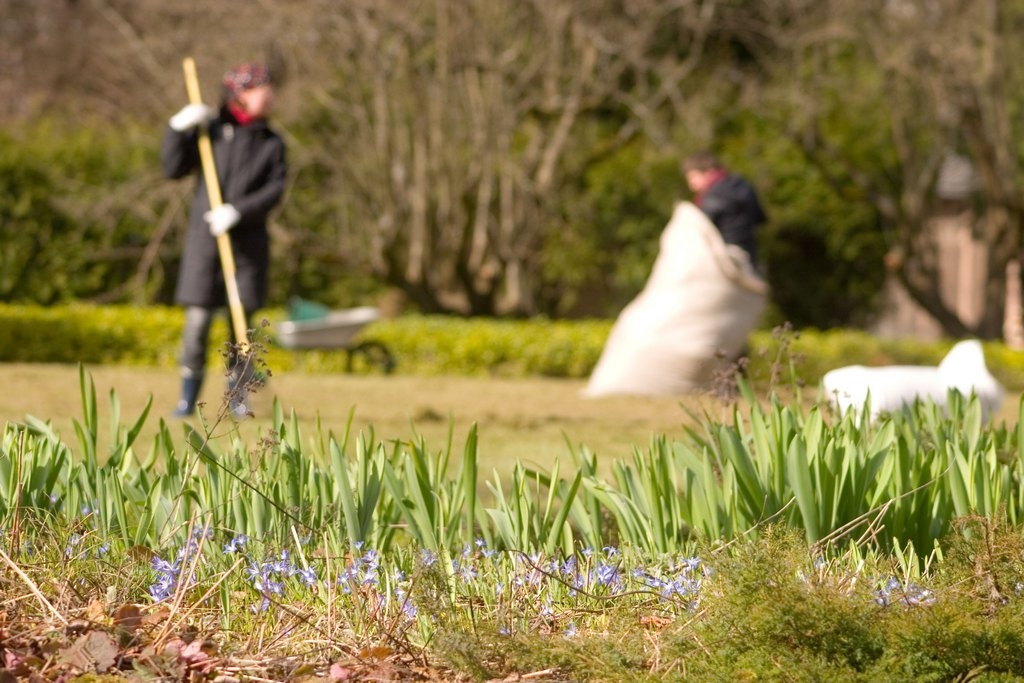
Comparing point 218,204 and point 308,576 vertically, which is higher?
point 218,204

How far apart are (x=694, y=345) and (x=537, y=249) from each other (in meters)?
4.81

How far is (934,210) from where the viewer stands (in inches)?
639

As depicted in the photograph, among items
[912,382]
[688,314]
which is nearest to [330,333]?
[688,314]

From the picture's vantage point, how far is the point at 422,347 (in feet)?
38.1

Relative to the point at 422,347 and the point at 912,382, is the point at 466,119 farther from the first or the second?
the point at 912,382

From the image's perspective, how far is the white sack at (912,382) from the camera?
473 cm

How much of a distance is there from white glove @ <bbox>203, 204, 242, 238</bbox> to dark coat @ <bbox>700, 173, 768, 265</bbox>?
3.43 metres

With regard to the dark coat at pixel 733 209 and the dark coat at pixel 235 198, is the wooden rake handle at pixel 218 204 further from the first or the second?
the dark coat at pixel 733 209

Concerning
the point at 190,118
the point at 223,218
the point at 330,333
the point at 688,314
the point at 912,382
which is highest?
the point at 190,118

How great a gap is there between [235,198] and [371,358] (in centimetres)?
451

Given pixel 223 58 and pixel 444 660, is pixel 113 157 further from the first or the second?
pixel 444 660

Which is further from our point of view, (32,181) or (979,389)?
(32,181)

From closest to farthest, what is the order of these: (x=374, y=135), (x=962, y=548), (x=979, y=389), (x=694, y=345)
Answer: (x=962, y=548) < (x=979, y=389) < (x=694, y=345) < (x=374, y=135)

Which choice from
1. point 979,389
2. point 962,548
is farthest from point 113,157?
point 962,548
